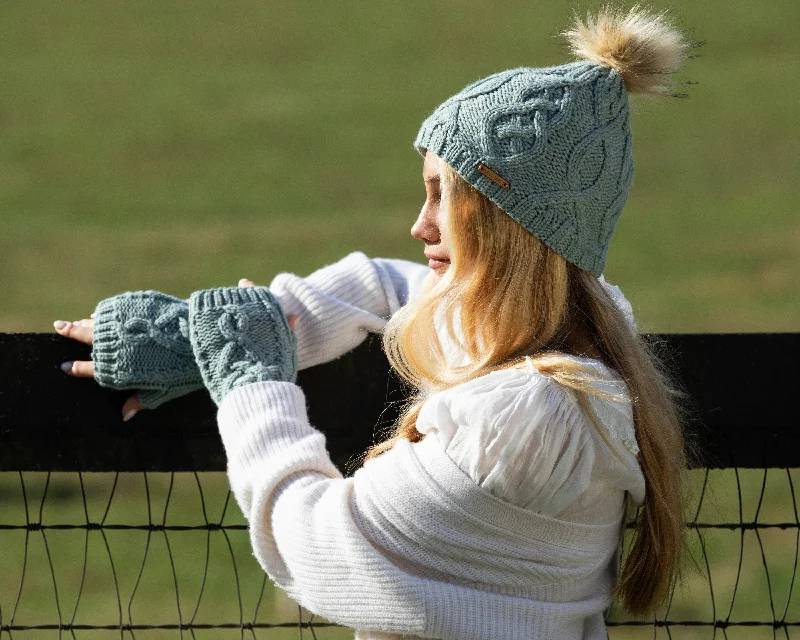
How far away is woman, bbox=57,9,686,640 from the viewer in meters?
2.11

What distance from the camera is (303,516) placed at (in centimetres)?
218

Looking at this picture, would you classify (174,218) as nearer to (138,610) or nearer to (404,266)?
(138,610)

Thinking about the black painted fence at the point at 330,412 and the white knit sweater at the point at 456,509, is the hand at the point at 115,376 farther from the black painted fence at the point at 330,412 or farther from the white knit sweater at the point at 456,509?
the white knit sweater at the point at 456,509

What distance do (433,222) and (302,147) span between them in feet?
40.9

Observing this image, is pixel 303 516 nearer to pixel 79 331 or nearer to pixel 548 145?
pixel 79 331

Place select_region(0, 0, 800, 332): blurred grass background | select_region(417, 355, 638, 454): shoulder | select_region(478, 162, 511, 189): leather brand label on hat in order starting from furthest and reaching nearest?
1. select_region(0, 0, 800, 332): blurred grass background
2. select_region(478, 162, 511, 189): leather brand label on hat
3. select_region(417, 355, 638, 454): shoulder

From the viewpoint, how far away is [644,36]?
2.33 meters

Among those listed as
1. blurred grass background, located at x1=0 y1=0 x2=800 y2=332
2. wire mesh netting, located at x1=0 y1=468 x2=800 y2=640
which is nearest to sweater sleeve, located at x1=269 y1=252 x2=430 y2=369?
wire mesh netting, located at x1=0 y1=468 x2=800 y2=640

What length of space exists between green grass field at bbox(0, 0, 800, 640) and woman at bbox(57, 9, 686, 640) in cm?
259

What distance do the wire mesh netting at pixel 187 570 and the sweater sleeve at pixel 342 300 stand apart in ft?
6.84

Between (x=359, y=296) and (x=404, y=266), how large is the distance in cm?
15

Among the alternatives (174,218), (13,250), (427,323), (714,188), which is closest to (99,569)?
(427,323)

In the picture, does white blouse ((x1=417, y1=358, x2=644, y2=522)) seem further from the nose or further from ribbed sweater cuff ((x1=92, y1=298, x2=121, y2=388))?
ribbed sweater cuff ((x1=92, y1=298, x2=121, y2=388))

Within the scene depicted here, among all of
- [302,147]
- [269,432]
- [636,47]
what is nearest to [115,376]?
[269,432]
